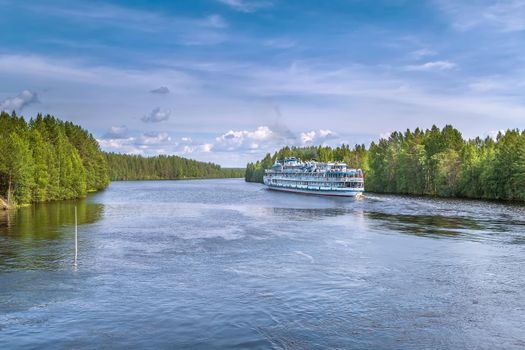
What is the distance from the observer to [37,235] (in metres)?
53.8

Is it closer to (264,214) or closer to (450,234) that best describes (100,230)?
(264,214)

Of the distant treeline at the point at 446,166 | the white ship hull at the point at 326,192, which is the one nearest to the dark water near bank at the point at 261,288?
the distant treeline at the point at 446,166

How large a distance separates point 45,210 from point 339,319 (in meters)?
70.7

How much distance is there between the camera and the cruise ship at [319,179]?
144 m

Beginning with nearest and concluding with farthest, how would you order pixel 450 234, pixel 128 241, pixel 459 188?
pixel 128 241
pixel 450 234
pixel 459 188

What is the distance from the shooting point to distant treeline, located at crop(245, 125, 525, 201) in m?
118

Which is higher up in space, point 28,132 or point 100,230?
point 28,132

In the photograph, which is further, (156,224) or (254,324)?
(156,224)

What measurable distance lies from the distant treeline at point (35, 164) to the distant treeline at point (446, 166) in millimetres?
96919

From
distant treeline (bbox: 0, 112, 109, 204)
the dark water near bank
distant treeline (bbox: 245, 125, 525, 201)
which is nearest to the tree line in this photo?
distant treeline (bbox: 0, 112, 109, 204)

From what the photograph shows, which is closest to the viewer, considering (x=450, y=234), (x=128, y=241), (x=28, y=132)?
(x=128, y=241)

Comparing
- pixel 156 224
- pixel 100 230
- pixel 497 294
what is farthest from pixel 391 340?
pixel 156 224

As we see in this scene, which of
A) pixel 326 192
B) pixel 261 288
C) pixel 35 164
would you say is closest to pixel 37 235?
pixel 261 288

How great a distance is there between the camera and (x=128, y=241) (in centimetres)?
5269
